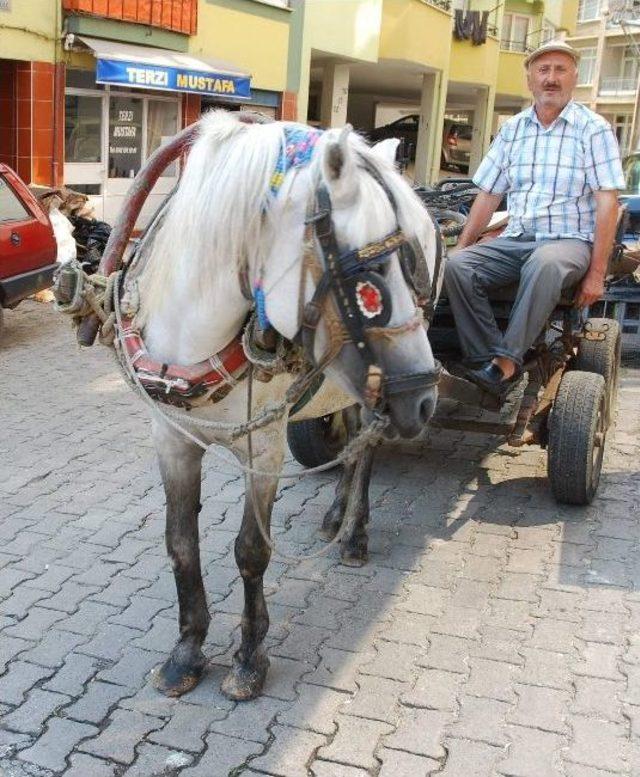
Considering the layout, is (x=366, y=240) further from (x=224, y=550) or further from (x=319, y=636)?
(x=224, y=550)

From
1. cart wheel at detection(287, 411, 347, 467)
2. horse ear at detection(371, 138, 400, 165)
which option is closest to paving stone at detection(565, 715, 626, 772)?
horse ear at detection(371, 138, 400, 165)

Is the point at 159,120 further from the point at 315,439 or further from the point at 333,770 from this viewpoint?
the point at 333,770

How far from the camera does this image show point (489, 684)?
323 centimetres

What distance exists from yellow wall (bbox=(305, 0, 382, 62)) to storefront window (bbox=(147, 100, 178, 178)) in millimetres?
4140

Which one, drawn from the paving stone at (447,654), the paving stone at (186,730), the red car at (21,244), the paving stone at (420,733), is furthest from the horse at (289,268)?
the red car at (21,244)

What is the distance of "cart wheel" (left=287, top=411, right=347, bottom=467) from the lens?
16.6ft

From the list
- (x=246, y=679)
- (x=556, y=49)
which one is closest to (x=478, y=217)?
(x=556, y=49)

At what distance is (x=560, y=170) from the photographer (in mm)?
4609

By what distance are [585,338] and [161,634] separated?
2.84 m

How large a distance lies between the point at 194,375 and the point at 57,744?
3.91 ft

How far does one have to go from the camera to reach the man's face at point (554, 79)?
4.61 meters

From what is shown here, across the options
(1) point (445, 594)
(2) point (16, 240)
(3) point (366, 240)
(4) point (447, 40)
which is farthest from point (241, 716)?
(4) point (447, 40)

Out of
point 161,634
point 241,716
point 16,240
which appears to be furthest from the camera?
point 16,240

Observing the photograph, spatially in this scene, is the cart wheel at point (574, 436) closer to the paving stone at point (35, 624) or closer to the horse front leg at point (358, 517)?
the horse front leg at point (358, 517)
